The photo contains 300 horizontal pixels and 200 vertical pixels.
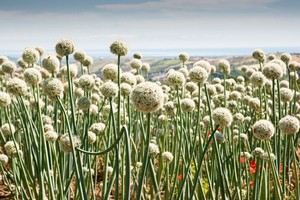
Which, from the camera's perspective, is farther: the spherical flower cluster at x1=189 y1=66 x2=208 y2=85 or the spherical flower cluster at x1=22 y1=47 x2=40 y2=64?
the spherical flower cluster at x1=22 y1=47 x2=40 y2=64

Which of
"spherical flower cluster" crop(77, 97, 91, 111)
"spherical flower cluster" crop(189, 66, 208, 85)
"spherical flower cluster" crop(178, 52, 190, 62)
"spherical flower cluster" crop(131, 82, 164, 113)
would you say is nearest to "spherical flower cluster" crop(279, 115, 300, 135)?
"spherical flower cluster" crop(189, 66, 208, 85)

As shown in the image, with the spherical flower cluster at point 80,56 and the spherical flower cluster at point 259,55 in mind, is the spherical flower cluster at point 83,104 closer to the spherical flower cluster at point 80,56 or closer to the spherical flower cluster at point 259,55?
the spherical flower cluster at point 80,56

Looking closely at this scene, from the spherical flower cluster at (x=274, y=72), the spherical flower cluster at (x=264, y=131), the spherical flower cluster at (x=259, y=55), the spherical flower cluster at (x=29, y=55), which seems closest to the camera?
the spherical flower cluster at (x=264, y=131)

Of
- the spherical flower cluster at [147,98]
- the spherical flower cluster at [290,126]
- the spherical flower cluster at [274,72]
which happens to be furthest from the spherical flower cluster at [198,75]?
the spherical flower cluster at [147,98]

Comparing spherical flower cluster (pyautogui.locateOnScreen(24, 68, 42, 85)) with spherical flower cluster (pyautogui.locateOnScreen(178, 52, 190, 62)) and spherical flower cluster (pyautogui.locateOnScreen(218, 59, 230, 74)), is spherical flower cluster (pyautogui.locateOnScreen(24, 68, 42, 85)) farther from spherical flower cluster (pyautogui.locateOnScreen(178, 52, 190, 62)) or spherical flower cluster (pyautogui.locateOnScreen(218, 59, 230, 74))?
spherical flower cluster (pyautogui.locateOnScreen(178, 52, 190, 62))

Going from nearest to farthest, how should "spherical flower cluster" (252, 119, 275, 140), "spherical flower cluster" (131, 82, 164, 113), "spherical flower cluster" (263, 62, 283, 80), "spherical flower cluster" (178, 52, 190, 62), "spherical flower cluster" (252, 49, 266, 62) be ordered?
"spherical flower cluster" (131, 82, 164, 113)
"spherical flower cluster" (252, 119, 275, 140)
"spherical flower cluster" (263, 62, 283, 80)
"spherical flower cluster" (252, 49, 266, 62)
"spherical flower cluster" (178, 52, 190, 62)

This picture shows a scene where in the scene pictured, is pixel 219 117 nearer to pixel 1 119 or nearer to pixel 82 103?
pixel 82 103

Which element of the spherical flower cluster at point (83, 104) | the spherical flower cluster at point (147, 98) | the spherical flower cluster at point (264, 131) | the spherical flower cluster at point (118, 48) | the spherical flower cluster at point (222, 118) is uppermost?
the spherical flower cluster at point (118, 48)

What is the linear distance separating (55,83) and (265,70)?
1.73 m

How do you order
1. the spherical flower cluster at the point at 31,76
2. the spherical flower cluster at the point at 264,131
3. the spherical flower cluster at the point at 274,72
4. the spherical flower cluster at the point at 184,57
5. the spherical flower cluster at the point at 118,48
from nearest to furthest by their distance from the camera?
the spherical flower cluster at the point at 264,131
the spherical flower cluster at the point at 31,76
the spherical flower cluster at the point at 118,48
the spherical flower cluster at the point at 274,72
the spherical flower cluster at the point at 184,57

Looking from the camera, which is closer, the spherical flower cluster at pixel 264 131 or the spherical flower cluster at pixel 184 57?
the spherical flower cluster at pixel 264 131

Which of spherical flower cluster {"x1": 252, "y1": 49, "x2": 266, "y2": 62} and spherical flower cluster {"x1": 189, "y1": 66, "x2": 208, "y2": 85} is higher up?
spherical flower cluster {"x1": 252, "y1": 49, "x2": 266, "y2": 62}

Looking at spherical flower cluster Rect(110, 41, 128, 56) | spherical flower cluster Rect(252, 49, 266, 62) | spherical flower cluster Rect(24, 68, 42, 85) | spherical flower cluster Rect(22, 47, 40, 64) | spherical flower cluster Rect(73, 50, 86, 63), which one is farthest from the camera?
spherical flower cluster Rect(252, 49, 266, 62)

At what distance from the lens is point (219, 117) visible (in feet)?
8.52
